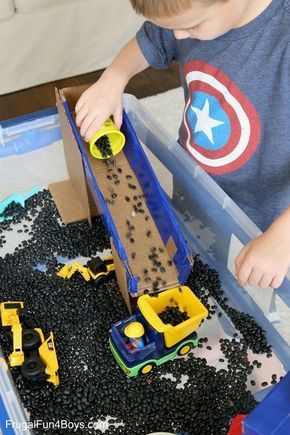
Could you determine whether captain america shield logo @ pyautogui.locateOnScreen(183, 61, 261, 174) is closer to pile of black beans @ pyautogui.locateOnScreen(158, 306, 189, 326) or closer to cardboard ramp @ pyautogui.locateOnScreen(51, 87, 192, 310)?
cardboard ramp @ pyautogui.locateOnScreen(51, 87, 192, 310)

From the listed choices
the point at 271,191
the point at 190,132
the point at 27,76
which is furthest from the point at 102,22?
the point at 271,191

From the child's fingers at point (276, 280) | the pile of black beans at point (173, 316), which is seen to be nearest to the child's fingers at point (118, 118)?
the pile of black beans at point (173, 316)

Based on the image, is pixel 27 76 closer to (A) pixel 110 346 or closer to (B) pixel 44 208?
(B) pixel 44 208

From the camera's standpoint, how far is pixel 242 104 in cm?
88

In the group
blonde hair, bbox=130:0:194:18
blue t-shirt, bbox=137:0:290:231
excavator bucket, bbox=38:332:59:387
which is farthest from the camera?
excavator bucket, bbox=38:332:59:387

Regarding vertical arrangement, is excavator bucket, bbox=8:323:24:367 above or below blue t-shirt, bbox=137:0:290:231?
below

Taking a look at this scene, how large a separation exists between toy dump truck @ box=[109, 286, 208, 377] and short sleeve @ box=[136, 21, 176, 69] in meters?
0.42

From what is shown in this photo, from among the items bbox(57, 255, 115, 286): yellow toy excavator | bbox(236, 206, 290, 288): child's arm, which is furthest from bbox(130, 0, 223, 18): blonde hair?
bbox(57, 255, 115, 286): yellow toy excavator

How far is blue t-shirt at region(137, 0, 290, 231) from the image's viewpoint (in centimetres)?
82

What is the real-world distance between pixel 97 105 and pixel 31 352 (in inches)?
17.6

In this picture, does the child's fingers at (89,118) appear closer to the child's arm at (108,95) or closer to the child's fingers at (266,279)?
the child's arm at (108,95)

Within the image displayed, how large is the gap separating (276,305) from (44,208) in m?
0.55

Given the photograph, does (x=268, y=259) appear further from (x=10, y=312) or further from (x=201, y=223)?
(x=10, y=312)

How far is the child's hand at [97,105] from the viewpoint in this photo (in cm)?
101
